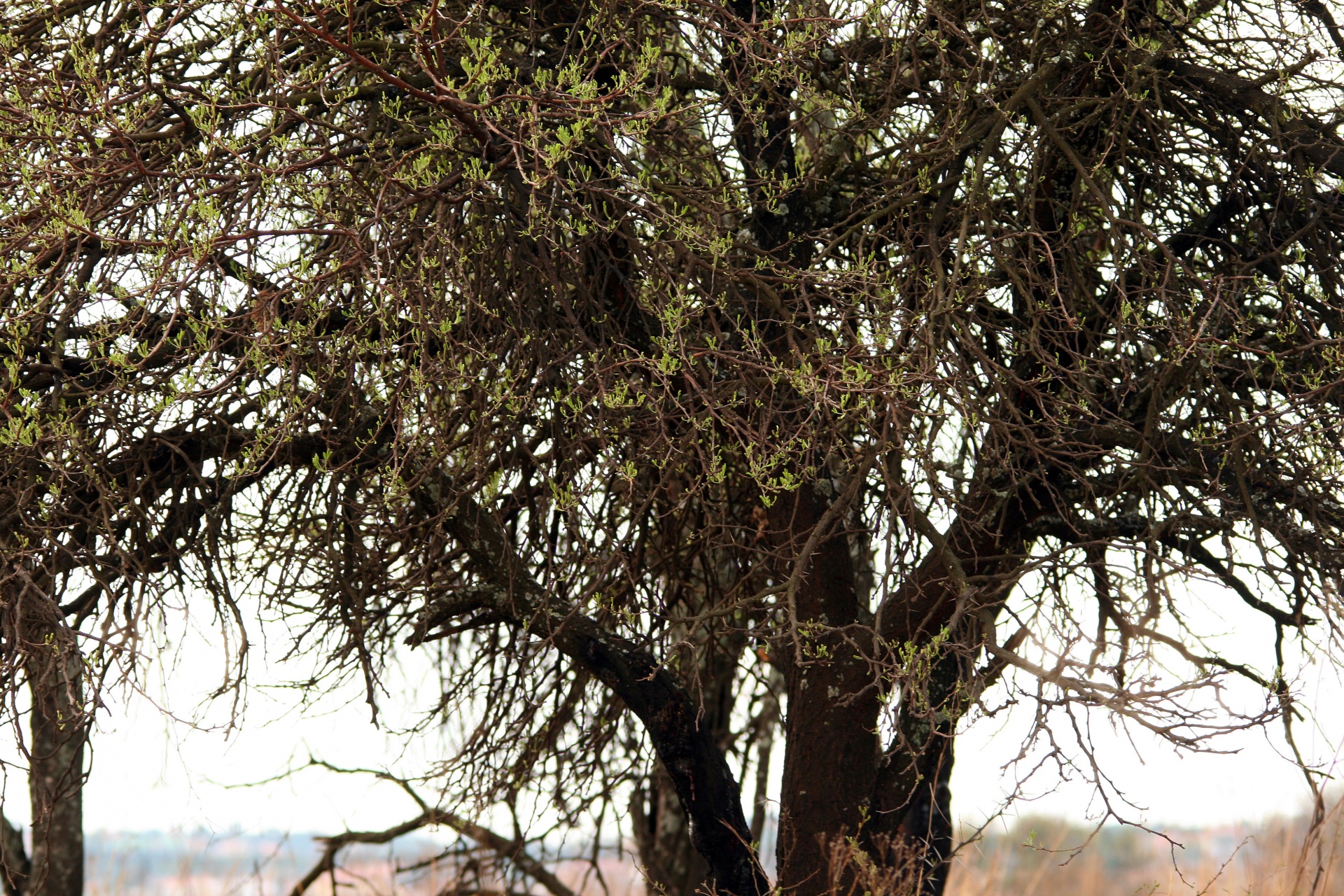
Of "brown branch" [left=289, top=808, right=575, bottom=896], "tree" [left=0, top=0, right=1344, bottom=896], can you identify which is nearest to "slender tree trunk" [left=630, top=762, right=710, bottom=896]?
"brown branch" [left=289, top=808, right=575, bottom=896]

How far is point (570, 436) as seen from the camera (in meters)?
5.45

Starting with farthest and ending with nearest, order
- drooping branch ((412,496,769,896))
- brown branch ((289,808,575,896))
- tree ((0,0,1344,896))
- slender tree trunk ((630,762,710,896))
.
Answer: slender tree trunk ((630,762,710,896)) → brown branch ((289,808,575,896)) → drooping branch ((412,496,769,896)) → tree ((0,0,1344,896))

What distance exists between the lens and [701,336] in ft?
16.2

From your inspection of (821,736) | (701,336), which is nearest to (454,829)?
(821,736)

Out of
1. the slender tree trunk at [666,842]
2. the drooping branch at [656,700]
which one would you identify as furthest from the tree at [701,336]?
the slender tree trunk at [666,842]

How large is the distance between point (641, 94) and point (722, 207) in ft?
1.89

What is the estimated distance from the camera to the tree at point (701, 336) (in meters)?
4.33

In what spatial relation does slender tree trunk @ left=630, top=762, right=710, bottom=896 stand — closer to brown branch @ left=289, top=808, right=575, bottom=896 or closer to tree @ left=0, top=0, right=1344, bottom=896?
brown branch @ left=289, top=808, right=575, bottom=896

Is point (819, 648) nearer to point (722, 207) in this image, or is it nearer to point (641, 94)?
point (722, 207)

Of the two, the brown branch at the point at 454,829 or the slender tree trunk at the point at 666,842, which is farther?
the slender tree trunk at the point at 666,842

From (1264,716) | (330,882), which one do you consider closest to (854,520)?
(1264,716)

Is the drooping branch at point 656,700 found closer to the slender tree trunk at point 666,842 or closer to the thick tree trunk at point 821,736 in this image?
the thick tree trunk at point 821,736

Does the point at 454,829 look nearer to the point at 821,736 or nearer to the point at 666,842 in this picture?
the point at 666,842

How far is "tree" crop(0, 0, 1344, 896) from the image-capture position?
4.33m
